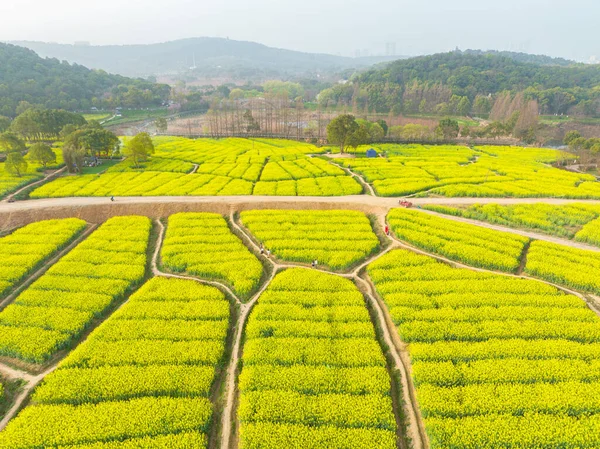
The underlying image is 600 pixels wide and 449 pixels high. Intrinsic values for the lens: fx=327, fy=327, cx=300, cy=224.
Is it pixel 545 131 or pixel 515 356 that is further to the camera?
pixel 545 131

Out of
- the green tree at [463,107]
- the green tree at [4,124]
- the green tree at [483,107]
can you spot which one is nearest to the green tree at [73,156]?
the green tree at [4,124]

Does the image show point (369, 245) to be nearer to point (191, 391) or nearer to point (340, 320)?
point (340, 320)

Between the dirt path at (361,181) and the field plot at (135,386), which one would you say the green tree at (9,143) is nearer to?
the field plot at (135,386)

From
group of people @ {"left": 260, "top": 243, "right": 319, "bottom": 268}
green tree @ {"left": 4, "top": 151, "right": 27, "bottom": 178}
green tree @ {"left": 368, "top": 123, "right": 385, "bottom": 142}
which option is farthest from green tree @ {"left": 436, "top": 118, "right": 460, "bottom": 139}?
green tree @ {"left": 4, "top": 151, "right": 27, "bottom": 178}

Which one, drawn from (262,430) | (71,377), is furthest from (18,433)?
(262,430)

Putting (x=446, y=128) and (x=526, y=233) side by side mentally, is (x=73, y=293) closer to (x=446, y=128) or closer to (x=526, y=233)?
(x=526, y=233)

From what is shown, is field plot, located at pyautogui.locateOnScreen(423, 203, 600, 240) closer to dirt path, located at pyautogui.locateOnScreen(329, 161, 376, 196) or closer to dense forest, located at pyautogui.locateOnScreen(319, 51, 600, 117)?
dirt path, located at pyautogui.locateOnScreen(329, 161, 376, 196)
